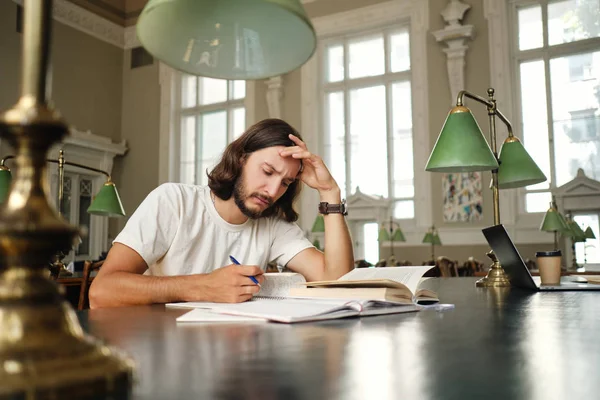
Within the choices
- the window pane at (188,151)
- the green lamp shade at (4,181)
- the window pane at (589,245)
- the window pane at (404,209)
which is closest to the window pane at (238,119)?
the window pane at (188,151)

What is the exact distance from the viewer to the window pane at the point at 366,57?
9141 millimetres

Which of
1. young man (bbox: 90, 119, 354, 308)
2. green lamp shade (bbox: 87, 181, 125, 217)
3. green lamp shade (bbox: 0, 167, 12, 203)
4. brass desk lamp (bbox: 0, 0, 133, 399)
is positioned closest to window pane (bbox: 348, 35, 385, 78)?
green lamp shade (bbox: 87, 181, 125, 217)

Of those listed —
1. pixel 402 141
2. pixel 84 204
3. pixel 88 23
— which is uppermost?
pixel 88 23

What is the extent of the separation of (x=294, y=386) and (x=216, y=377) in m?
0.09

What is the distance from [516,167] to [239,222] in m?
1.19

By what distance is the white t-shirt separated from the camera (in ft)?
6.18

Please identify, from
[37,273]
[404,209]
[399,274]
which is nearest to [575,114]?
[404,209]

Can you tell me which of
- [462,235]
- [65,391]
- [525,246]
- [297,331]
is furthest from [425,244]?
[65,391]

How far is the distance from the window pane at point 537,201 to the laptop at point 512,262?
6166mm

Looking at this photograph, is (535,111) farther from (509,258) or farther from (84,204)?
(84,204)

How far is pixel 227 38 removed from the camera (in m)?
1.17

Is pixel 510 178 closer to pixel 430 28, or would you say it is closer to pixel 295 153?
pixel 295 153

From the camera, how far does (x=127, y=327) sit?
1.01 metres

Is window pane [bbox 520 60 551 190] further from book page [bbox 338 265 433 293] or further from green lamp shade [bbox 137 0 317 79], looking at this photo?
green lamp shade [bbox 137 0 317 79]
